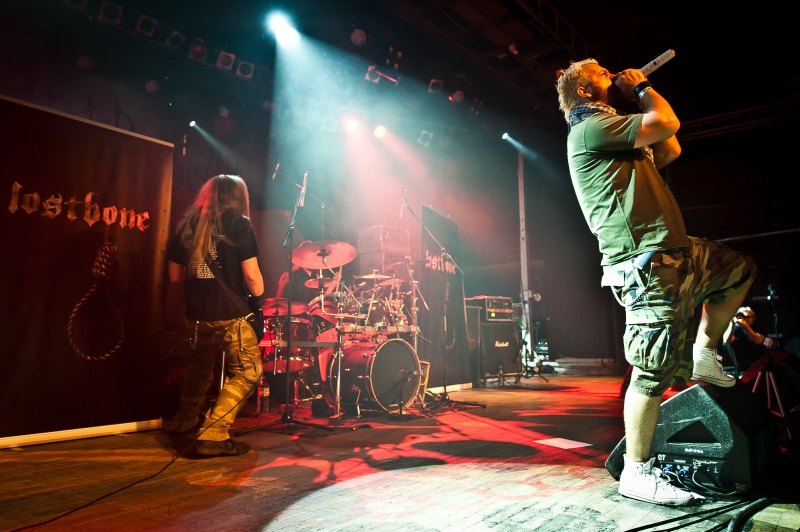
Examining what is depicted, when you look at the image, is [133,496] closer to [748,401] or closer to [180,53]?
[748,401]

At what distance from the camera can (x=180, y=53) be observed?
693 cm

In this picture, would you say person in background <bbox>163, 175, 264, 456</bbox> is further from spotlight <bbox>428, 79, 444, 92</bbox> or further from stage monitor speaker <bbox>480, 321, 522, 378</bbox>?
spotlight <bbox>428, 79, 444, 92</bbox>

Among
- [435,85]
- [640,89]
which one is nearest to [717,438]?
[640,89]

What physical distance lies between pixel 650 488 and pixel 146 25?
282 inches

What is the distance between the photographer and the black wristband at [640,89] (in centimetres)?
224

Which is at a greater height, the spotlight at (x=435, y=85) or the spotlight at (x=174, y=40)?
the spotlight at (x=435, y=85)

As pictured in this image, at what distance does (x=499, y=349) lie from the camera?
Answer: 8.95 meters

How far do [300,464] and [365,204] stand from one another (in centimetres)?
709

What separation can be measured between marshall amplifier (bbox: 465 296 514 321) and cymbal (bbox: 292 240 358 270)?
10.3 feet

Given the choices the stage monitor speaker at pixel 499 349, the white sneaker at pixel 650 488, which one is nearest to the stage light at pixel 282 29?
the stage monitor speaker at pixel 499 349

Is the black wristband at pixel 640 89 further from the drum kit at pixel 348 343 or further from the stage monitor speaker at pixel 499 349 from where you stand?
the stage monitor speaker at pixel 499 349

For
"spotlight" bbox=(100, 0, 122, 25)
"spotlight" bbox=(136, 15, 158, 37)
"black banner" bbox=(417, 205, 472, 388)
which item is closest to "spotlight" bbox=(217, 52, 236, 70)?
"spotlight" bbox=(136, 15, 158, 37)

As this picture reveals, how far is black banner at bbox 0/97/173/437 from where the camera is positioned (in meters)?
3.81

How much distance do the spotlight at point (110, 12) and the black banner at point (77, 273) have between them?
2.46 m
